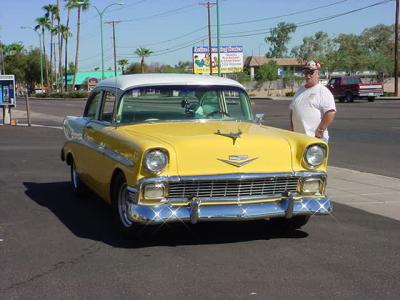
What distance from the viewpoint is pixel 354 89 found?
140 ft

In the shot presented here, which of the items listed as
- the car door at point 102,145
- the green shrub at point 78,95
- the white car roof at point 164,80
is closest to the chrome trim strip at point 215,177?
the car door at point 102,145

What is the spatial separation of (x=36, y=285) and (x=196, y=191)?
166cm

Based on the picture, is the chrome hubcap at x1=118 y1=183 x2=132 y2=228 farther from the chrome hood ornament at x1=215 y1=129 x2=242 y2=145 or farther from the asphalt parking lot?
the chrome hood ornament at x1=215 y1=129 x2=242 y2=145

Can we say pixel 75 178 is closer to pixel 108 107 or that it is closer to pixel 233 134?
pixel 108 107

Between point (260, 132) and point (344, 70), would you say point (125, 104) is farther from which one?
point (344, 70)

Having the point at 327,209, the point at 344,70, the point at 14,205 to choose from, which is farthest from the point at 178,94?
the point at 344,70

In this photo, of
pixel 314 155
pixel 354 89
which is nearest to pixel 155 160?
pixel 314 155

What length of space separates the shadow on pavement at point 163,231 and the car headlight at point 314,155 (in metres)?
0.84

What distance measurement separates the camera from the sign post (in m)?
26.2

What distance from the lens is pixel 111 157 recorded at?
20.7 feet

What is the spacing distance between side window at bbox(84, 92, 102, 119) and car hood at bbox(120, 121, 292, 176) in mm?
1745

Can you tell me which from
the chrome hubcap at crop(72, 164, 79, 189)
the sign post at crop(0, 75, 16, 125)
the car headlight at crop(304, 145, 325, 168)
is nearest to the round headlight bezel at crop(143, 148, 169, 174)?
the car headlight at crop(304, 145, 325, 168)

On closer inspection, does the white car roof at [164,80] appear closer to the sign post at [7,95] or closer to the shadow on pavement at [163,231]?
the shadow on pavement at [163,231]

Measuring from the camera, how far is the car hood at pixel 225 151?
5.56 metres
